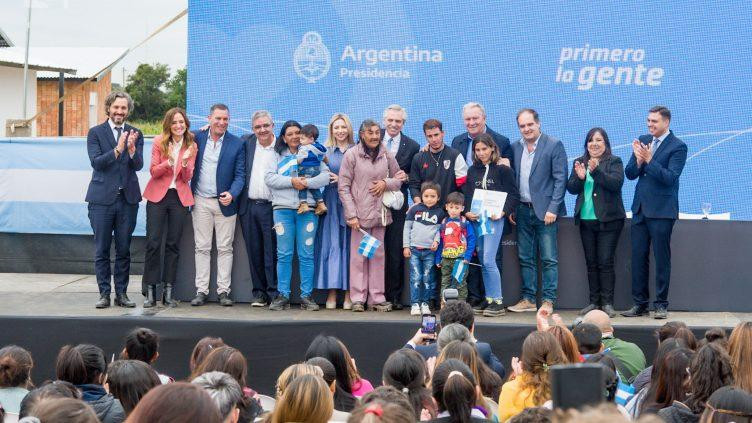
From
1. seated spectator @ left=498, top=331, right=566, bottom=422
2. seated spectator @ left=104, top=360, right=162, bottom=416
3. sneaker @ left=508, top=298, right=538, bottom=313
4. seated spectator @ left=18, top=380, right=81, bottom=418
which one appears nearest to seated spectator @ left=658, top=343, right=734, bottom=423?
seated spectator @ left=498, top=331, right=566, bottom=422

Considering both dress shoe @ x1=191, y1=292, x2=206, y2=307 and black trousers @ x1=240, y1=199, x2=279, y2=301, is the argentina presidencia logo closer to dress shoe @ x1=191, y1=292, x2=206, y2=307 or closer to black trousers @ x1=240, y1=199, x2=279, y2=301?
black trousers @ x1=240, y1=199, x2=279, y2=301

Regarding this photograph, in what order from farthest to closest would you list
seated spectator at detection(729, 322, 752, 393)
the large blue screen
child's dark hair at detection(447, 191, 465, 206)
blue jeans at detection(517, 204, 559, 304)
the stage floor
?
1. the large blue screen
2. blue jeans at detection(517, 204, 559, 304)
3. child's dark hair at detection(447, 191, 465, 206)
4. the stage floor
5. seated spectator at detection(729, 322, 752, 393)

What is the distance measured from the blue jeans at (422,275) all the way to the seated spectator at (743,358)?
344 cm

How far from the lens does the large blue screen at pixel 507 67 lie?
33.0 feet

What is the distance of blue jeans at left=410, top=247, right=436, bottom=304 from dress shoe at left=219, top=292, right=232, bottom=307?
63.8 inches

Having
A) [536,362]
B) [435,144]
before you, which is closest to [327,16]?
[435,144]

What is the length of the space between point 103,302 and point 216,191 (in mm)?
1334

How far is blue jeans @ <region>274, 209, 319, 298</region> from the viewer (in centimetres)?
808

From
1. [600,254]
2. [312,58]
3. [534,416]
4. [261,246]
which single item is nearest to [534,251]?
[600,254]

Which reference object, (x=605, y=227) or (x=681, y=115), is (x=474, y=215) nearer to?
(x=605, y=227)

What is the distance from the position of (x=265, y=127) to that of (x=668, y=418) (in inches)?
198

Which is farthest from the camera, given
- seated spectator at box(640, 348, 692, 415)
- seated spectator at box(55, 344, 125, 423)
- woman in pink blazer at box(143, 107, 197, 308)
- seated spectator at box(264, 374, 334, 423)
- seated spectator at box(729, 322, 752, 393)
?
woman in pink blazer at box(143, 107, 197, 308)

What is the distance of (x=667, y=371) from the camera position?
14.3 ft

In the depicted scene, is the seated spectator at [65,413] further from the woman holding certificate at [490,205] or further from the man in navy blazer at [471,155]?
the man in navy blazer at [471,155]
